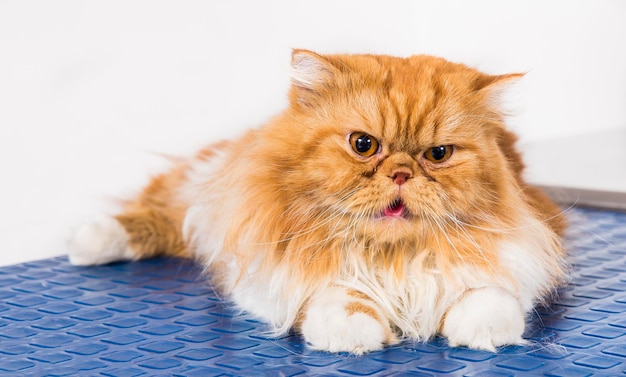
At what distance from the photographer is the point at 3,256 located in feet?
10.9

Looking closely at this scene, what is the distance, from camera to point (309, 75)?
209cm

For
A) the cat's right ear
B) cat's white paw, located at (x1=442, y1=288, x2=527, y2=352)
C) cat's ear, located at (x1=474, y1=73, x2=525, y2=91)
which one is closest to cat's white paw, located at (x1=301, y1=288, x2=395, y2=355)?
cat's white paw, located at (x1=442, y1=288, x2=527, y2=352)

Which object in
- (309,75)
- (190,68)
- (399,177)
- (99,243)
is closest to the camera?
(399,177)

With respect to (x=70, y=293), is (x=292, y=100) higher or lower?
higher

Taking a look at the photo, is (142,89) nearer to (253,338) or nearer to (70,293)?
(70,293)

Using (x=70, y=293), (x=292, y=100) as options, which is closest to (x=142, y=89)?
(x=70, y=293)

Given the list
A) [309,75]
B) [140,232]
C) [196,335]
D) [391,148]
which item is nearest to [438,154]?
[391,148]

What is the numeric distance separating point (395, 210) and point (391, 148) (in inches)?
5.4

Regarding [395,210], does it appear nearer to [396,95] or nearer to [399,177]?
[399,177]

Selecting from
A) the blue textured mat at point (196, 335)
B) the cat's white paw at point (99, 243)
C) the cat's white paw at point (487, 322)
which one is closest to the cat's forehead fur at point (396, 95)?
the cat's white paw at point (487, 322)

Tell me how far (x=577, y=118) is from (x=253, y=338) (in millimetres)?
2712

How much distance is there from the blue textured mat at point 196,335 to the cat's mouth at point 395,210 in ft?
0.98

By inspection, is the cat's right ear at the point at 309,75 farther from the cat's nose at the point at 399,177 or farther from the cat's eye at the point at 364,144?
the cat's nose at the point at 399,177

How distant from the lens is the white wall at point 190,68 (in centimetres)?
333
